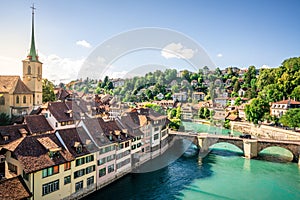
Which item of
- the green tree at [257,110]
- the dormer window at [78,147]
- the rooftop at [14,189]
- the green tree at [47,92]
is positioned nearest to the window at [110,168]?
the dormer window at [78,147]

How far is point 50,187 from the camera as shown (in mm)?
17172

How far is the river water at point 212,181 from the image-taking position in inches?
850

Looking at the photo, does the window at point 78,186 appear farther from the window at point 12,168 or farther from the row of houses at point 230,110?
the row of houses at point 230,110

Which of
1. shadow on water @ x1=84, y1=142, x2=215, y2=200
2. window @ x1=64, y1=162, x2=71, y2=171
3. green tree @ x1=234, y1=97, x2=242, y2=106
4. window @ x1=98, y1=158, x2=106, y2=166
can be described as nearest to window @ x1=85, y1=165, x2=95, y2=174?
window @ x1=98, y1=158, x2=106, y2=166

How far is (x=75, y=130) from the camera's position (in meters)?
21.5

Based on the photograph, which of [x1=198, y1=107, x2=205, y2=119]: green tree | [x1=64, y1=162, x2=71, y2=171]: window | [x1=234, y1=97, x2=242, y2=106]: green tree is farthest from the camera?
[x1=234, y1=97, x2=242, y2=106]: green tree

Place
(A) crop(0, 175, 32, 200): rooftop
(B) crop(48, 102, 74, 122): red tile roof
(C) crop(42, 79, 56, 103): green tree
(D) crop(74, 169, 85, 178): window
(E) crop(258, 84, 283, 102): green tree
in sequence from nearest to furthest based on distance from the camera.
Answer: (A) crop(0, 175, 32, 200): rooftop
(D) crop(74, 169, 85, 178): window
(B) crop(48, 102, 74, 122): red tile roof
(C) crop(42, 79, 56, 103): green tree
(E) crop(258, 84, 283, 102): green tree

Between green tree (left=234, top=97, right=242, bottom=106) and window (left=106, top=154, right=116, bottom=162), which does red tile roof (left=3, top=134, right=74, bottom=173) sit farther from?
green tree (left=234, top=97, right=242, bottom=106)

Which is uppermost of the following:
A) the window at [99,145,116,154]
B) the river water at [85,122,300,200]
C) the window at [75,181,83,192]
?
the window at [99,145,116,154]

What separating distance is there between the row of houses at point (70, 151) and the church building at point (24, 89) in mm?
5003

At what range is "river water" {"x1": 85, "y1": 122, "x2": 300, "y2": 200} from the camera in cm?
2158

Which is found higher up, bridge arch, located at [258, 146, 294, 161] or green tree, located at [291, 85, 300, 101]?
green tree, located at [291, 85, 300, 101]

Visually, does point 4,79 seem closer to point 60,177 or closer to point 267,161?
point 60,177

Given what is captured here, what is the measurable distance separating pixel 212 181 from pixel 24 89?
79.7 ft
